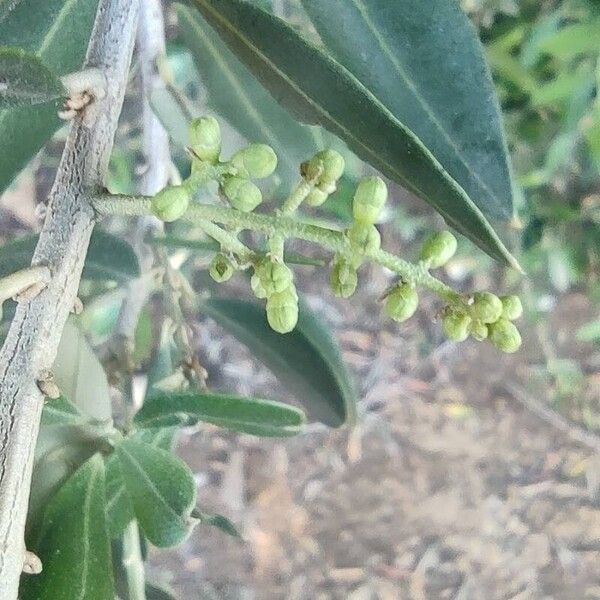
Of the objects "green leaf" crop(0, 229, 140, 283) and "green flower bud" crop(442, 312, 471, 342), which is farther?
"green leaf" crop(0, 229, 140, 283)

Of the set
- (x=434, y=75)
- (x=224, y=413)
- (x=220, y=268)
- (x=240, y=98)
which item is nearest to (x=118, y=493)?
(x=224, y=413)

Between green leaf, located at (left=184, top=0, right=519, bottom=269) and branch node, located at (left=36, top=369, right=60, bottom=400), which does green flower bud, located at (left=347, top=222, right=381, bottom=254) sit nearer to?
green leaf, located at (left=184, top=0, right=519, bottom=269)

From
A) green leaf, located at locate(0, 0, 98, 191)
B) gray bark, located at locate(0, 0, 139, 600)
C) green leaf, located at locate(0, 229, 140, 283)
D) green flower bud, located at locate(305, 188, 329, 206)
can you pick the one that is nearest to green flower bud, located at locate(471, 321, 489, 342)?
green flower bud, located at locate(305, 188, 329, 206)

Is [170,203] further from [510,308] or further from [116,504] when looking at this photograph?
[116,504]

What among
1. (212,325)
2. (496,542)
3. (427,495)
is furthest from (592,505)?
(212,325)

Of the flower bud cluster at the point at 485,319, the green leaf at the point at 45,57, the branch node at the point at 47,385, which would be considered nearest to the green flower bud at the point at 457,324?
the flower bud cluster at the point at 485,319

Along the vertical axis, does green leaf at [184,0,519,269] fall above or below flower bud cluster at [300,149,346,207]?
above

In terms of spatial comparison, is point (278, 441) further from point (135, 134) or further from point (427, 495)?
point (135, 134)
